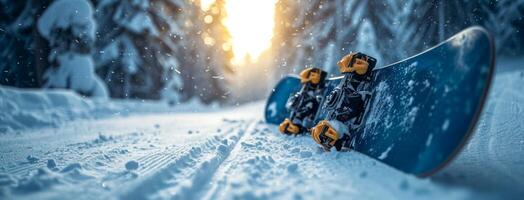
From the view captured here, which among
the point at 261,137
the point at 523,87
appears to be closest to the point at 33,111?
the point at 261,137

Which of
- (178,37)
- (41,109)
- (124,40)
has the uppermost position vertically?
(178,37)

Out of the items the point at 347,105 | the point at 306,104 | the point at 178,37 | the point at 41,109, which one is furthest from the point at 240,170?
the point at 178,37

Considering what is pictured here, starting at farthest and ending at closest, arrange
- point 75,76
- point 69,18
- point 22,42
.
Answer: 1. point 22,42
2. point 75,76
3. point 69,18

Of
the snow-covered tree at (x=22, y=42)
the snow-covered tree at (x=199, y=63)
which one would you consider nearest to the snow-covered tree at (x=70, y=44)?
the snow-covered tree at (x=22, y=42)

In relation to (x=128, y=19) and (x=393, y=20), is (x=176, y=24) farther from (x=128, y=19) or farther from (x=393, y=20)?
(x=393, y=20)

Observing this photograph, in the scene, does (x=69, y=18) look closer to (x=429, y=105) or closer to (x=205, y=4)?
(x=205, y=4)

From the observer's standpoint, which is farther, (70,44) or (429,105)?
(70,44)
